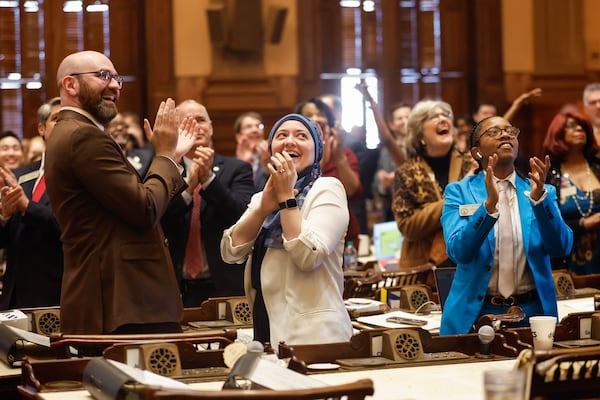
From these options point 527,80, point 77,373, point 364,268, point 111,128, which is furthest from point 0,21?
point 77,373

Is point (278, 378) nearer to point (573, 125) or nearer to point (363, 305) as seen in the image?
point (363, 305)

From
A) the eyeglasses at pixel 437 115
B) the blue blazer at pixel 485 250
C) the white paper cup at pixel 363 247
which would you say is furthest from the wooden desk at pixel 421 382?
the white paper cup at pixel 363 247

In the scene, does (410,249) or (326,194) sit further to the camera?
(410,249)

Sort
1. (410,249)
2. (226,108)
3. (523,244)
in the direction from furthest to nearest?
1. (226,108)
2. (410,249)
3. (523,244)

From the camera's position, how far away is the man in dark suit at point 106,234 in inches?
147

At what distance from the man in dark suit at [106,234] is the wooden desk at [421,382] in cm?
56

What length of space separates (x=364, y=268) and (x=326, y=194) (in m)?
2.32

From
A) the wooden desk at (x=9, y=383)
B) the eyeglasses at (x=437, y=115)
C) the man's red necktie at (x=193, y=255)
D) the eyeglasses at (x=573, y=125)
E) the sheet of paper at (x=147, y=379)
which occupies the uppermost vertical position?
the eyeglasses at (x=437, y=115)

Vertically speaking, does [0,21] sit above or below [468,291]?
above

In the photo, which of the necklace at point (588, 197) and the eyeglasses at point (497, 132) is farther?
the necklace at point (588, 197)

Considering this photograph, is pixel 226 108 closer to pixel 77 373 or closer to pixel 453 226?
pixel 453 226

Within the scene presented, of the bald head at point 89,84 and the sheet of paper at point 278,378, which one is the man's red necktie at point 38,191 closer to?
the bald head at point 89,84

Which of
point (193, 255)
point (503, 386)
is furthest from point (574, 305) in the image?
point (503, 386)

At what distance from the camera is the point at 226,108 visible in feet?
33.4
